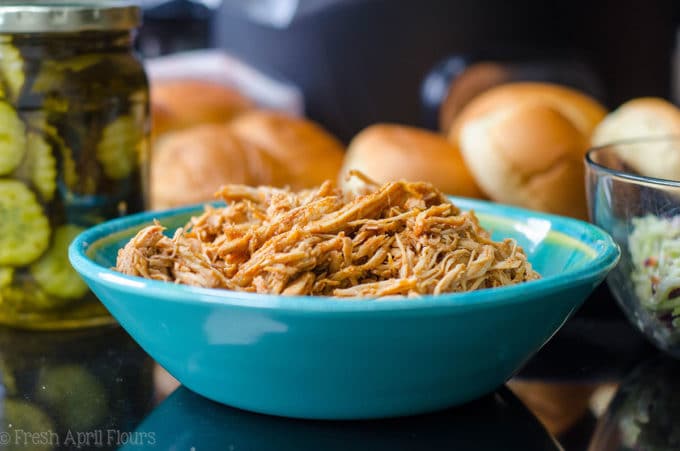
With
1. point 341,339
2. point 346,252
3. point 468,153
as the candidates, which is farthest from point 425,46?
point 341,339

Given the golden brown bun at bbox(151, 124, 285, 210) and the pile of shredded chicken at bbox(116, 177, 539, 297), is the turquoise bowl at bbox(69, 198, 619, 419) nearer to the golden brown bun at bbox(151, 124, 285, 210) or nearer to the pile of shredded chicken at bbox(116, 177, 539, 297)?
the pile of shredded chicken at bbox(116, 177, 539, 297)

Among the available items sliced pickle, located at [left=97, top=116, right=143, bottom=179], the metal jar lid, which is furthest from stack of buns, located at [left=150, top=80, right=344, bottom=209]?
the metal jar lid

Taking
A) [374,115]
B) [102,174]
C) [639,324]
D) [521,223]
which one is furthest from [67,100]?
[374,115]

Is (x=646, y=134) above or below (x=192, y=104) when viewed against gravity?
above

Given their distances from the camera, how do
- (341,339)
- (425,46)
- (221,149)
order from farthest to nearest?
1. (425,46)
2. (221,149)
3. (341,339)

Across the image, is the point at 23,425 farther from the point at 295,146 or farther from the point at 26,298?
the point at 295,146

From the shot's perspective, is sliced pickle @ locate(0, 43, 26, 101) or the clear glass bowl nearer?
the clear glass bowl
